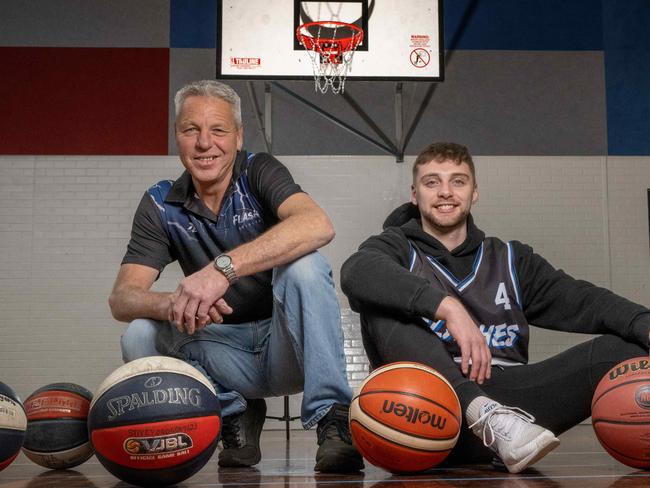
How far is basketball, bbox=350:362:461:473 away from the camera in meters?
1.90

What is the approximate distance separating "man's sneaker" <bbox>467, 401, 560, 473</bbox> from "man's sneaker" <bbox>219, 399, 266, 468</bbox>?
2.65 feet

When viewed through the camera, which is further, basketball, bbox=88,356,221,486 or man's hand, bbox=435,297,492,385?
man's hand, bbox=435,297,492,385

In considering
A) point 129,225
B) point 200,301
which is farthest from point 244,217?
point 129,225

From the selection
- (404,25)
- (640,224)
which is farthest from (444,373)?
(640,224)

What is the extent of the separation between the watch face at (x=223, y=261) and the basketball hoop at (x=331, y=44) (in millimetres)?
3448

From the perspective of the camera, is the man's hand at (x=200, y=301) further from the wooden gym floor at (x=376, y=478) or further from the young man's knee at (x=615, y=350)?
the young man's knee at (x=615, y=350)

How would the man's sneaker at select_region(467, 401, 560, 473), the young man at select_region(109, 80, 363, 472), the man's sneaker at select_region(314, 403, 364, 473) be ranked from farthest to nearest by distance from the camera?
the young man at select_region(109, 80, 363, 472), the man's sneaker at select_region(314, 403, 364, 473), the man's sneaker at select_region(467, 401, 560, 473)

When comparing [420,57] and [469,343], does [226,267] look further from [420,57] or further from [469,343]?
[420,57]

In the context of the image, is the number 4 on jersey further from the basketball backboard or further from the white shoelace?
the basketball backboard

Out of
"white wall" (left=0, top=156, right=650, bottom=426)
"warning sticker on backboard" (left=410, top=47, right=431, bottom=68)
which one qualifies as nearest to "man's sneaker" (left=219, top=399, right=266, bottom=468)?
"warning sticker on backboard" (left=410, top=47, right=431, bottom=68)

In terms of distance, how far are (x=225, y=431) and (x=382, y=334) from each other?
0.60 m

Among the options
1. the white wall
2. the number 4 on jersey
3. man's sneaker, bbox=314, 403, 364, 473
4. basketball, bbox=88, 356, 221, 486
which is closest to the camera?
basketball, bbox=88, 356, 221, 486

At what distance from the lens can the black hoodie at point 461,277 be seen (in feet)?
7.32

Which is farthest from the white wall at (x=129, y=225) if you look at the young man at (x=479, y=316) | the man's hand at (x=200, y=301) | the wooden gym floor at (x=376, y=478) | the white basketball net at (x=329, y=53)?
the man's hand at (x=200, y=301)
